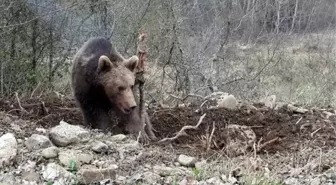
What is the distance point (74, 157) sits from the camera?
174 inches

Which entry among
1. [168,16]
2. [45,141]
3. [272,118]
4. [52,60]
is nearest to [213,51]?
[168,16]

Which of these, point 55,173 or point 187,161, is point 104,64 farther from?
point 55,173

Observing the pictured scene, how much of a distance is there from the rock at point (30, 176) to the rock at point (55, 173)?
0.05 metres

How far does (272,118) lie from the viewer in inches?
273

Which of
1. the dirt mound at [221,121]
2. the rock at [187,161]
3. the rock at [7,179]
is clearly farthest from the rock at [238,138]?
the rock at [7,179]

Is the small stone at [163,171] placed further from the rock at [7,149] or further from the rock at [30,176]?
the rock at [7,149]

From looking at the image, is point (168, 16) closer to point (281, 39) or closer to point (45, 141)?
point (281, 39)

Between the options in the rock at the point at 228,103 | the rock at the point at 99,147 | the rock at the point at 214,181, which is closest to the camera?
the rock at the point at 214,181

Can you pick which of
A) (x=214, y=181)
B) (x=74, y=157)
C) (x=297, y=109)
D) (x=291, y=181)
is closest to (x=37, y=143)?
(x=74, y=157)

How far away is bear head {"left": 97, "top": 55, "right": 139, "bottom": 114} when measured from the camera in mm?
5914

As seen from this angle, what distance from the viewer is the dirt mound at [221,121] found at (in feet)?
19.9

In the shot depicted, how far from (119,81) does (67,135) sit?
136cm

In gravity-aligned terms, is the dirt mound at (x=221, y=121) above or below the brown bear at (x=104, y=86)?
below

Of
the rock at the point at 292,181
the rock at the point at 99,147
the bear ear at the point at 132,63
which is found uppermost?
the bear ear at the point at 132,63
